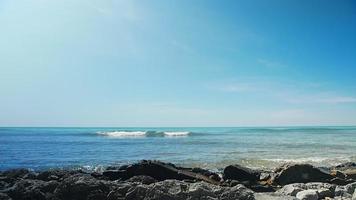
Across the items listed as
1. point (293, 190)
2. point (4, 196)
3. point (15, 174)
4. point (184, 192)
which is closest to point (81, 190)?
point (4, 196)

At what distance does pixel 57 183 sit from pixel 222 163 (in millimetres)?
12838

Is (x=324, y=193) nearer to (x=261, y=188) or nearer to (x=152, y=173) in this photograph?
(x=261, y=188)

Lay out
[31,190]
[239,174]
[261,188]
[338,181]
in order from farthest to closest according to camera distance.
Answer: [239,174] → [338,181] → [261,188] → [31,190]

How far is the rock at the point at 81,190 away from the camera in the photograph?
7.33 meters

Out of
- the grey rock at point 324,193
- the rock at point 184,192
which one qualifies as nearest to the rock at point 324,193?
the grey rock at point 324,193

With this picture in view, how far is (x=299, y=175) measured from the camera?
1209cm

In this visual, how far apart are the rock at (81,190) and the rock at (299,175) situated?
6.64 meters

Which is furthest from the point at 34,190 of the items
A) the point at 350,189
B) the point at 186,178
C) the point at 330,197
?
the point at 350,189

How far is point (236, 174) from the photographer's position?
12586 mm

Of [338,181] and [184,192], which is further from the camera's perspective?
[338,181]

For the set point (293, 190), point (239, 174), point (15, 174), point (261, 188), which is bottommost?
A: point (261, 188)

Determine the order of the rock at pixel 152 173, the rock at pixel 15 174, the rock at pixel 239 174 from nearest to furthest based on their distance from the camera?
the rock at pixel 15 174, the rock at pixel 152 173, the rock at pixel 239 174

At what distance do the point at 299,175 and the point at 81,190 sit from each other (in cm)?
763

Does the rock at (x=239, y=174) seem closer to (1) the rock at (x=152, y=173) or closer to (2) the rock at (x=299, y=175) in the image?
(2) the rock at (x=299, y=175)
